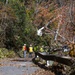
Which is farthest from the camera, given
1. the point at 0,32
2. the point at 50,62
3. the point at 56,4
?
the point at 56,4

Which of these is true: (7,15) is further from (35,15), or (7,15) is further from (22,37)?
(35,15)

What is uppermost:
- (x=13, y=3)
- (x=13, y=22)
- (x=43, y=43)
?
(x=13, y=3)

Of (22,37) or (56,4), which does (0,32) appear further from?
(56,4)

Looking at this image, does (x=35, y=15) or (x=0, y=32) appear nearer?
(x=0, y=32)

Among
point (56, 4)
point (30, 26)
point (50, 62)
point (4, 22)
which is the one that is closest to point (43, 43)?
point (30, 26)

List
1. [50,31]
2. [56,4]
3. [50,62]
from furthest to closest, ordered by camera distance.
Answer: [56,4]
[50,31]
[50,62]

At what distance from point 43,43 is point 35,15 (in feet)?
30.8

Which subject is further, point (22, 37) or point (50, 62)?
point (22, 37)

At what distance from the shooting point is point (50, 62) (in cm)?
1902

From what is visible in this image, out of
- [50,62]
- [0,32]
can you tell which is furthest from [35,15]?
[50,62]

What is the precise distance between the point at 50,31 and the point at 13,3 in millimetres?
9650

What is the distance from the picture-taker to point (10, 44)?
42.9m

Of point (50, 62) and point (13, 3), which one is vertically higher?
point (13, 3)

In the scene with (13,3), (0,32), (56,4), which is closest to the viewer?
(0,32)
